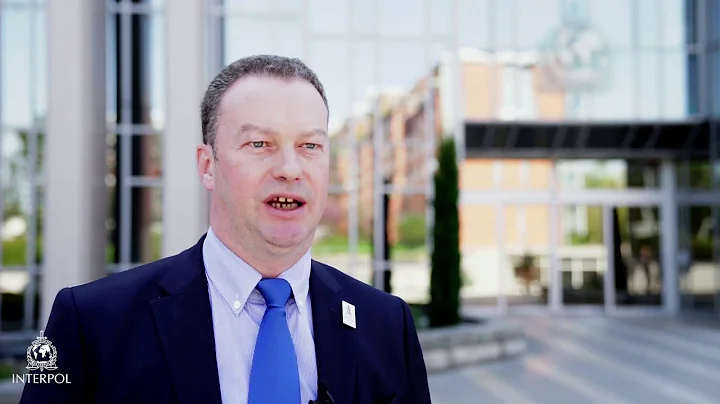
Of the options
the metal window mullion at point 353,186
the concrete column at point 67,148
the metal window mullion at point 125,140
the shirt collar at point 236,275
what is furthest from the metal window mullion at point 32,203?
the shirt collar at point 236,275

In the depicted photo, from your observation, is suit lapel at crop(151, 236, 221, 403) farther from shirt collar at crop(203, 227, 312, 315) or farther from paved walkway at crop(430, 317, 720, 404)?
paved walkway at crop(430, 317, 720, 404)

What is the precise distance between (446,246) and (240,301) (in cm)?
1033

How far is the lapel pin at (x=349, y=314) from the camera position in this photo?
1673mm

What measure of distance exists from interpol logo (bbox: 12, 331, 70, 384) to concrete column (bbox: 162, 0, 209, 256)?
30.0 feet

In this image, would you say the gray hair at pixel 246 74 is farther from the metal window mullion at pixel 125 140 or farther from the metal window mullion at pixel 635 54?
the metal window mullion at pixel 635 54

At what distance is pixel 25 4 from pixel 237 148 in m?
14.7

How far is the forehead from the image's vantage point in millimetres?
1450

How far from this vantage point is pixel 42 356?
1.51 metres

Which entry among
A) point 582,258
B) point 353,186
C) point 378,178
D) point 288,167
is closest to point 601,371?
point 378,178

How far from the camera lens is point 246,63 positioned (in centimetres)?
151

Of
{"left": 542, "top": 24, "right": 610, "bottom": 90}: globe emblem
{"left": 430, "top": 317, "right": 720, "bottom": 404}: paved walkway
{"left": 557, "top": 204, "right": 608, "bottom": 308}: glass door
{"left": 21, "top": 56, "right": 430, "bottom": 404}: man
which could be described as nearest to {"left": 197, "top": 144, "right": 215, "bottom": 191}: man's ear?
{"left": 21, "top": 56, "right": 430, "bottom": 404}: man

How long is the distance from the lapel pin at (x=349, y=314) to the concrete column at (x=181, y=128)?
911cm

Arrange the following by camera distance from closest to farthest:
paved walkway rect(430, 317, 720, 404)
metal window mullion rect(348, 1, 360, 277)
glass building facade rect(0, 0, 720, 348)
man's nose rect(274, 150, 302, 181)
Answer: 1. man's nose rect(274, 150, 302, 181)
2. paved walkway rect(430, 317, 720, 404)
3. glass building facade rect(0, 0, 720, 348)
4. metal window mullion rect(348, 1, 360, 277)

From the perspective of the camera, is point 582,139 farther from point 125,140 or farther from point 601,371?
point 125,140
